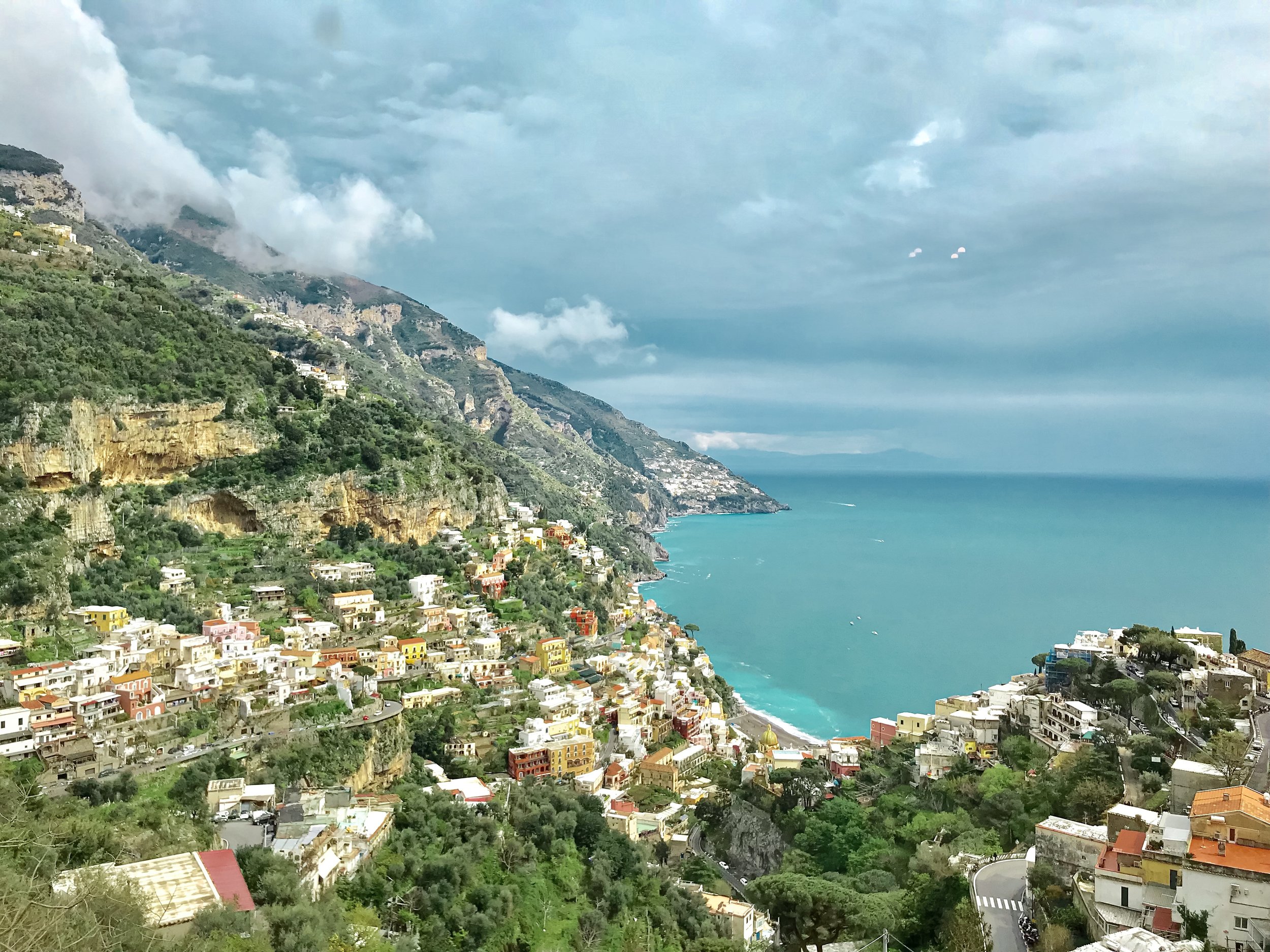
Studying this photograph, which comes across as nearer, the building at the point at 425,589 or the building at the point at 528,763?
the building at the point at 528,763

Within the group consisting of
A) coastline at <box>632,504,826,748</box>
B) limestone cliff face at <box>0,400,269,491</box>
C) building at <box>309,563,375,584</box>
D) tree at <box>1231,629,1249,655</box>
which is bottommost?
coastline at <box>632,504,826,748</box>

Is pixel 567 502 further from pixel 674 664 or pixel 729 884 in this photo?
pixel 729 884

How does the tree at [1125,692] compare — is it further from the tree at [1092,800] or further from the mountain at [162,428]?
the mountain at [162,428]

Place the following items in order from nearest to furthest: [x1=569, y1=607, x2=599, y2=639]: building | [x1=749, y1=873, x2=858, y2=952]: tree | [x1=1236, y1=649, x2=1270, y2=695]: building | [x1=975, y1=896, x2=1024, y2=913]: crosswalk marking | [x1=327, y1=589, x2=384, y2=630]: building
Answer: [x1=975, y1=896, x2=1024, y2=913]: crosswalk marking, [x1=749, y1=873, x2=858, y2=952]: tree, [x1=1236, y1=649, x2=1270, y2=695]: building, [x1=327, y1=589, x2=384, y2=630]: building, [x1=569, y1=607, x2=599, y2=639]: building

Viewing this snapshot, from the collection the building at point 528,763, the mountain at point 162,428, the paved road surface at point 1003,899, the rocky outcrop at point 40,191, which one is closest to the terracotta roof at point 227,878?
the paved road surface at point 1003,899

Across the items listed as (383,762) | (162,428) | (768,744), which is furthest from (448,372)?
(383,762)

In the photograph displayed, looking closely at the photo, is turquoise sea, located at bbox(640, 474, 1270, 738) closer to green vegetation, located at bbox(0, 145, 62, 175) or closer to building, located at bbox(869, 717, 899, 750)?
building, located at bbox(869, 717, 899, 750)

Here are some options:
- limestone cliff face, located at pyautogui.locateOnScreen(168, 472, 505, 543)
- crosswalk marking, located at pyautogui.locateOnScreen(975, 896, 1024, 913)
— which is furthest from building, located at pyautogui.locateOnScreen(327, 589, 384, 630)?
crosswalk marking, located at pyautogui.locateOnScreen(975, 896, 1024, 913)
